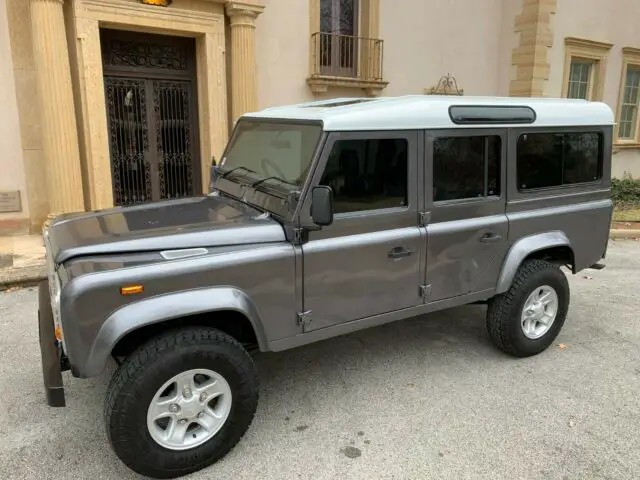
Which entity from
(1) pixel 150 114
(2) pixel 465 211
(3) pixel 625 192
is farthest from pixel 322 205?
(3) pixel 625 192

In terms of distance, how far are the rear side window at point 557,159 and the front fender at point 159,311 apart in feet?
7.85

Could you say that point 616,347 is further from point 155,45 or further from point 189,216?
point 155,45

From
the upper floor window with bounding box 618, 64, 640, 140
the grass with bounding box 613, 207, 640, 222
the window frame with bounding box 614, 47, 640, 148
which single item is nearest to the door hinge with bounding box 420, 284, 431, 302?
the grass with bounding box 613, 207, 640, 222

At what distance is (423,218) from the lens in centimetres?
350

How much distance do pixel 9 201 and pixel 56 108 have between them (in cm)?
172

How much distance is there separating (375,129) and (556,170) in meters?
1.82

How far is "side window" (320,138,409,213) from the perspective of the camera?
10.3ft

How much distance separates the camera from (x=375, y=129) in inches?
128

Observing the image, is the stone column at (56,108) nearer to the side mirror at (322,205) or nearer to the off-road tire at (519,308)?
the side mirror at (322,205)

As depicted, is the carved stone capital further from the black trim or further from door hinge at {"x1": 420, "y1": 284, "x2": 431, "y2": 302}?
door hinge at {"x1": 420, "y1": 284, "x2": 431, "y2": 302}

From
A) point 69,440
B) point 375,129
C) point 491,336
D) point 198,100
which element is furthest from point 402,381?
point 198,100

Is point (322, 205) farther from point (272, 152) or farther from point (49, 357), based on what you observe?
point (49, 357)

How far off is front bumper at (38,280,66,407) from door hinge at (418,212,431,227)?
234cm

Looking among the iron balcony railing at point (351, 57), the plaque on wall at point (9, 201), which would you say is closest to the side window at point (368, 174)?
the plaque on wall at point (9, 201)
